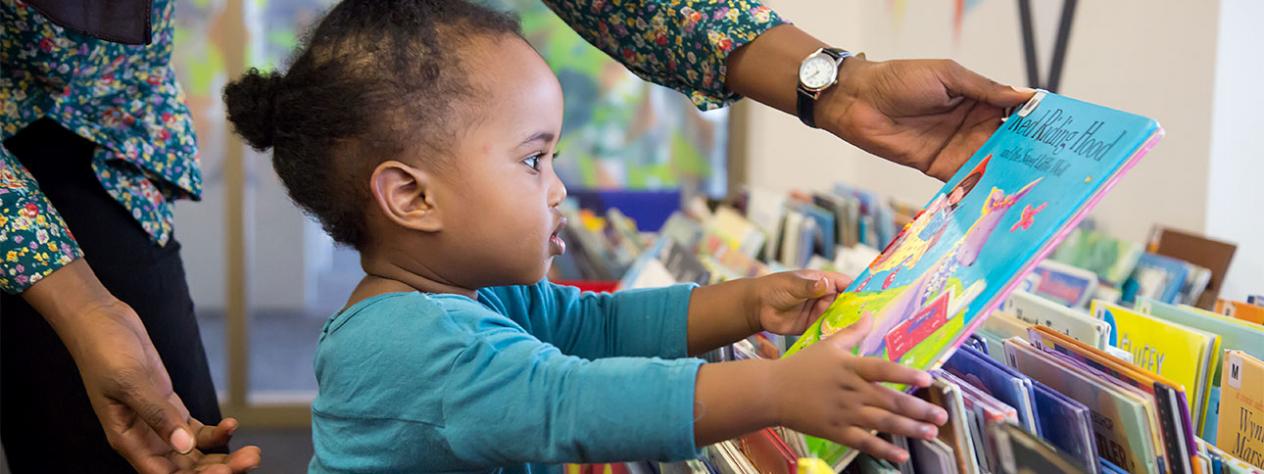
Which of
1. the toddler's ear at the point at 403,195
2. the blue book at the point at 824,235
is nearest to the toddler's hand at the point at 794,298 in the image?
the toddler's ear at the point at 403,195

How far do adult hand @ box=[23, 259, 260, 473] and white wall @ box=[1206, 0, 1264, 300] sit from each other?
2133 millimetres

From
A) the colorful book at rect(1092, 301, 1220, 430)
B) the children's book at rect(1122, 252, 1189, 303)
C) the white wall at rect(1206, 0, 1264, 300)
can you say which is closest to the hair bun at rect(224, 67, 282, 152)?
the colorful book at rect(1092, 301, 1220, 430)

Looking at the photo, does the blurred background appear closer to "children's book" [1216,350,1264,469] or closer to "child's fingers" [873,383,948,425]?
"children's book" [1216,350,1264,469]

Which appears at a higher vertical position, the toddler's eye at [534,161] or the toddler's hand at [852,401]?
the toddler's eye at [534,161]

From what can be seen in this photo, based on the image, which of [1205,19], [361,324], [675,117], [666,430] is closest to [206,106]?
[675,117]

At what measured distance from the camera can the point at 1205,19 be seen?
263cm

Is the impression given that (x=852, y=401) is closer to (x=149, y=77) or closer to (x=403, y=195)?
(x=403, y=195)

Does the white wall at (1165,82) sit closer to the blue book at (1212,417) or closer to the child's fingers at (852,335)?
the blue book at (1212,417)

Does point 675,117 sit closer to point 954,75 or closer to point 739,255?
point 739,255

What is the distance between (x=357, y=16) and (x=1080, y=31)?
239 centimetres

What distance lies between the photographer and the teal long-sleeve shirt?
1.01 meters

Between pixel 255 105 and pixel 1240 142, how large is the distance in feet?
6.95

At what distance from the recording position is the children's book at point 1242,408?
1309 mm

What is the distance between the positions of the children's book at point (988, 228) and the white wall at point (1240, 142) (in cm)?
162
